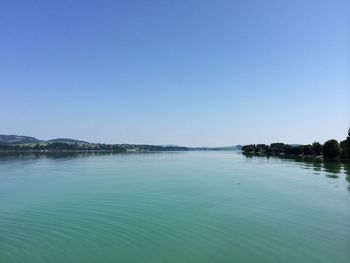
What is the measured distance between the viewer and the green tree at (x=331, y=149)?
11319 centimetres

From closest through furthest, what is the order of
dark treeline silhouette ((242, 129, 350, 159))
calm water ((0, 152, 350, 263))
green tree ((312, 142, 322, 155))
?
calm water ((0, 152, 350, 263))
dark treeline silhouette ((242, 129, 350, 159))
green tree ((312, 142, 322, 155))

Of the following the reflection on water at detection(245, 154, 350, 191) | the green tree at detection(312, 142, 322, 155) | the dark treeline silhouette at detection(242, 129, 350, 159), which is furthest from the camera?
the green tree at detection(312, 142, 322, 155)

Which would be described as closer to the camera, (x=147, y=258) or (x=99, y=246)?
(x=147, y=258)

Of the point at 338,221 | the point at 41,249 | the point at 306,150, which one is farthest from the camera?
the point at 306,150

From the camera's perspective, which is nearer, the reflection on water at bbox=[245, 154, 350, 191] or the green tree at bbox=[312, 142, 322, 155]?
the reflection on water at bbox=[245, 154, 350, 191]

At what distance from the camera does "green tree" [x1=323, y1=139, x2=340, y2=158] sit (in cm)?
11319

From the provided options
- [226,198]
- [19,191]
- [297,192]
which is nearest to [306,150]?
[297,192]

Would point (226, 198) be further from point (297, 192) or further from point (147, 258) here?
point (147, 258)

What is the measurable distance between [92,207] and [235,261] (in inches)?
688

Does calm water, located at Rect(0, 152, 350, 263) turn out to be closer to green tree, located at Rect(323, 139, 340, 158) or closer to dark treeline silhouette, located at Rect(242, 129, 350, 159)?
dark treeline silhouette, located at Rect(242, 129, 350, 159)

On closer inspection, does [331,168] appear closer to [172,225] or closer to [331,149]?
[331,149]

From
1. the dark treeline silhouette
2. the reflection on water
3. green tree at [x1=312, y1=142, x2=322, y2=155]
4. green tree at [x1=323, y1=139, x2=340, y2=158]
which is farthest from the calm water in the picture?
green tree at [x1=312, y1=142, x2=322, y2=155]

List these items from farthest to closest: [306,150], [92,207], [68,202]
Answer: [306,150] < [68,202] < [92,207]

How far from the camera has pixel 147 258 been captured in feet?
58.8
